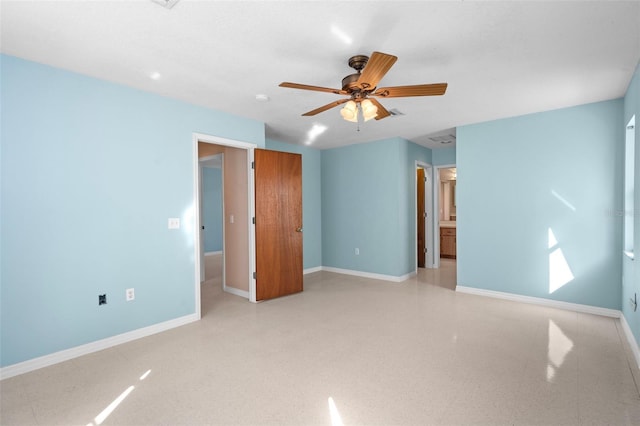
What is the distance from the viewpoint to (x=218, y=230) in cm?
920

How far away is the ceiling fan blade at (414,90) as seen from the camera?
228 centimetres

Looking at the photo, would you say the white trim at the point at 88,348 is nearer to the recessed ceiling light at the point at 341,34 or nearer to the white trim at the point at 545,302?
the recessed ceiling light at the point at 341,34

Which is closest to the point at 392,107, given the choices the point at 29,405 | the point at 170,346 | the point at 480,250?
the point at 480,250

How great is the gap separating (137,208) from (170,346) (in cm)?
134

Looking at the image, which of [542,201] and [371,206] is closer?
[542,201]

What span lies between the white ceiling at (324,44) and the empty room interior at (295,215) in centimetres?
Result: 2

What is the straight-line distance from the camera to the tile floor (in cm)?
194

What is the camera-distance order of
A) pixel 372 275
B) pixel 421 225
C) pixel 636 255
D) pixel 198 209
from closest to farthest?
pixel 636 255
pixel 198 209
pixel 372 275
pixel 421 225

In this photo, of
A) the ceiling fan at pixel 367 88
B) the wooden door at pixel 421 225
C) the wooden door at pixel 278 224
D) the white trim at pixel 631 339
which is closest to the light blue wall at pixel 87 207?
the wooden door at pixel 278 224

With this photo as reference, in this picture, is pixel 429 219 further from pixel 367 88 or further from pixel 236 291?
pixel 367 88

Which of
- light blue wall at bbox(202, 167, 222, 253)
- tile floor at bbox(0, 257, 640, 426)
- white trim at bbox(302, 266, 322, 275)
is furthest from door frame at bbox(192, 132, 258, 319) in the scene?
light blue wall at bbox(202, 167, 222, 253)

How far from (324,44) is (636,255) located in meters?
3.05

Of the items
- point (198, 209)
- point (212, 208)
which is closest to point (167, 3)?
point (198, 209)

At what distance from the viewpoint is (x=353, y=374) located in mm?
2395
